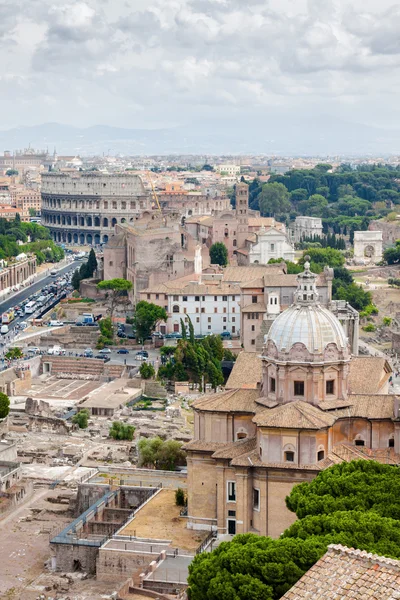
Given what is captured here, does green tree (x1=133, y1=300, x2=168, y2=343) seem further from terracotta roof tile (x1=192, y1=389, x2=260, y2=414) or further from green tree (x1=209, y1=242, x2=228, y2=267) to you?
terracotta roof tile (x1=192, y1=389, x2=260, y2=414)

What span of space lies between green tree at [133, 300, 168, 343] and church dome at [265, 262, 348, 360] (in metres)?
39.9

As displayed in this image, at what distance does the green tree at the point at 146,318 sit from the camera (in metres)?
83.6

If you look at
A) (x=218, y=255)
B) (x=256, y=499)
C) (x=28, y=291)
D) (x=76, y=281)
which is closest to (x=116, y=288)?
(x=76, y=281)

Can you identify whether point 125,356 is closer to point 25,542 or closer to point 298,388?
point 25,542

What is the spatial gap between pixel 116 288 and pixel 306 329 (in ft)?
177

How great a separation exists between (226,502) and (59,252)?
101 metres

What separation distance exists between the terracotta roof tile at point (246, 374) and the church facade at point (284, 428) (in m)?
2.43

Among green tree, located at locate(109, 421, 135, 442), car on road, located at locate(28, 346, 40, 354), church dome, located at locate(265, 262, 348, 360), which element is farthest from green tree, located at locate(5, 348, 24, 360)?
church dome, located at locate(265, 262, 348, 360)

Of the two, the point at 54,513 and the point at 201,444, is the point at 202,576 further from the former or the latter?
the point at 54,513

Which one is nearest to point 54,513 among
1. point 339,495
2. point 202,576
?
point 339,495

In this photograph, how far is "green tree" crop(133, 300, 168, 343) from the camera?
274ft

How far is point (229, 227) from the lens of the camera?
4476 inches

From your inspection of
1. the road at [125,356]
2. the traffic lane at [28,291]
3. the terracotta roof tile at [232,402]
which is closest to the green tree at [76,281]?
the traffic lane at [28,291]

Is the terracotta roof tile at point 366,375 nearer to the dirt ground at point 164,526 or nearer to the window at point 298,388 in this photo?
the window at point 298,388
